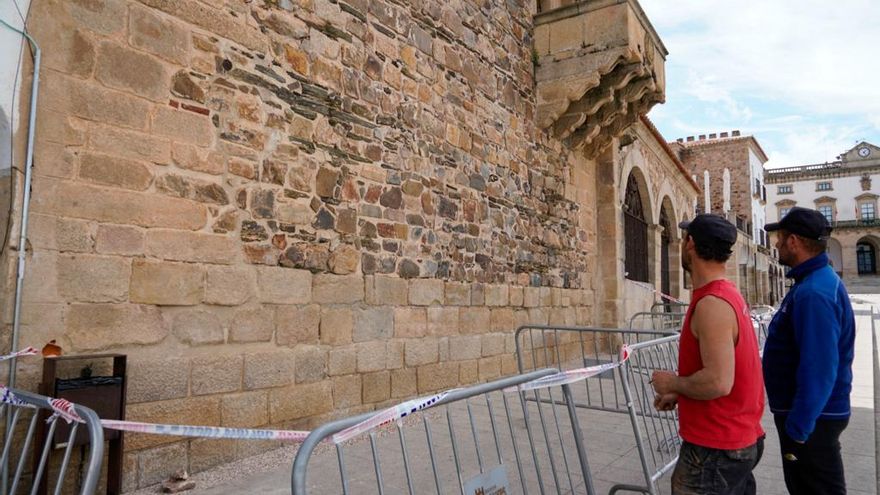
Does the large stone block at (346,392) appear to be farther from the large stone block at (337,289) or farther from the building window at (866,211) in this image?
the building window at (866,211)

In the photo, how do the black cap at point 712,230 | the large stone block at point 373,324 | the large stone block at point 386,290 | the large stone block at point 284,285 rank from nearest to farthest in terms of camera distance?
1. the black cap at point 712,230
2. the large stone block at point 284,285
3. the large stone block at point 373,324
4. the large stone block at point 386,290

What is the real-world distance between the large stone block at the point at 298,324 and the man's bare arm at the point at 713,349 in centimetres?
305

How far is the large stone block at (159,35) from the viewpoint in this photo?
349 centimetres

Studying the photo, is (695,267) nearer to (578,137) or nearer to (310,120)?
(310,120)

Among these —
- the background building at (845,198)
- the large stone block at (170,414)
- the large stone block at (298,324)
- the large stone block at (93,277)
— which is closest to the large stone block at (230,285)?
the large stone block at (298,324)

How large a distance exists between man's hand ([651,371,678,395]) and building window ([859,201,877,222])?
6655 centimetres

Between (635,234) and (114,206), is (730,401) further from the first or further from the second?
(635,234)

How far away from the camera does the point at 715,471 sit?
2078 mm

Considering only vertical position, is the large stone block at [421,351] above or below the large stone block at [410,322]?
below

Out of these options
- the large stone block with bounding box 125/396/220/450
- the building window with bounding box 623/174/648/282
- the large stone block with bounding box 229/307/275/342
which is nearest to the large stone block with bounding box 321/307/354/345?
the large stone block with bounding box 229/307/275/342

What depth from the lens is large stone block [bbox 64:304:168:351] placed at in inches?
123

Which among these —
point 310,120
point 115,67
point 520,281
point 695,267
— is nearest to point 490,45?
point 520,281

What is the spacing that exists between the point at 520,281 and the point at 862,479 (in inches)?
173

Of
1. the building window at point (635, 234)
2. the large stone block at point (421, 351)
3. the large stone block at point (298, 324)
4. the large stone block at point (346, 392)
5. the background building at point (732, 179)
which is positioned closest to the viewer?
the large stone block at point (298, 324)
